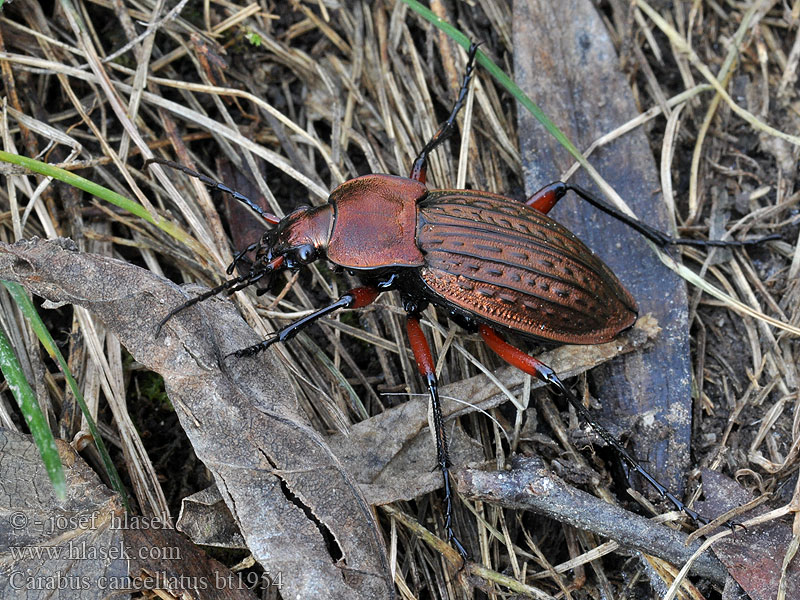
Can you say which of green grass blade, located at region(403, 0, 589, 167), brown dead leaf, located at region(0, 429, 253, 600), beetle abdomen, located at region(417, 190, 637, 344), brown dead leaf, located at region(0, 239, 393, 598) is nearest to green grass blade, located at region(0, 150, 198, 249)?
brown dead leaf, located at region(0, 239, 393, 598)

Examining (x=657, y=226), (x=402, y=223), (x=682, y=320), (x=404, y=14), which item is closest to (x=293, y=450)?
(x=402, y=223)

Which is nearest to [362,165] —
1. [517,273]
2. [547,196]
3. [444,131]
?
[444,131]

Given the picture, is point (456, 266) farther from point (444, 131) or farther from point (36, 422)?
point (36, 422)

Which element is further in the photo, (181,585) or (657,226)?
(657,226)

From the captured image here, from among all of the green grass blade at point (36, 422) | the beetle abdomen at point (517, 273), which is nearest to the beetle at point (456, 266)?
the beetle abdomen at point (517, 273)

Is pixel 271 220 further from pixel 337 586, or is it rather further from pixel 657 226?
pixel 657 226

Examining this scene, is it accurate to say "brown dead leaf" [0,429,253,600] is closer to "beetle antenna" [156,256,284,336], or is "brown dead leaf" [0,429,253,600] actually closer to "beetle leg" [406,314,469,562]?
"beetle antenna" [156,256,284,336]
